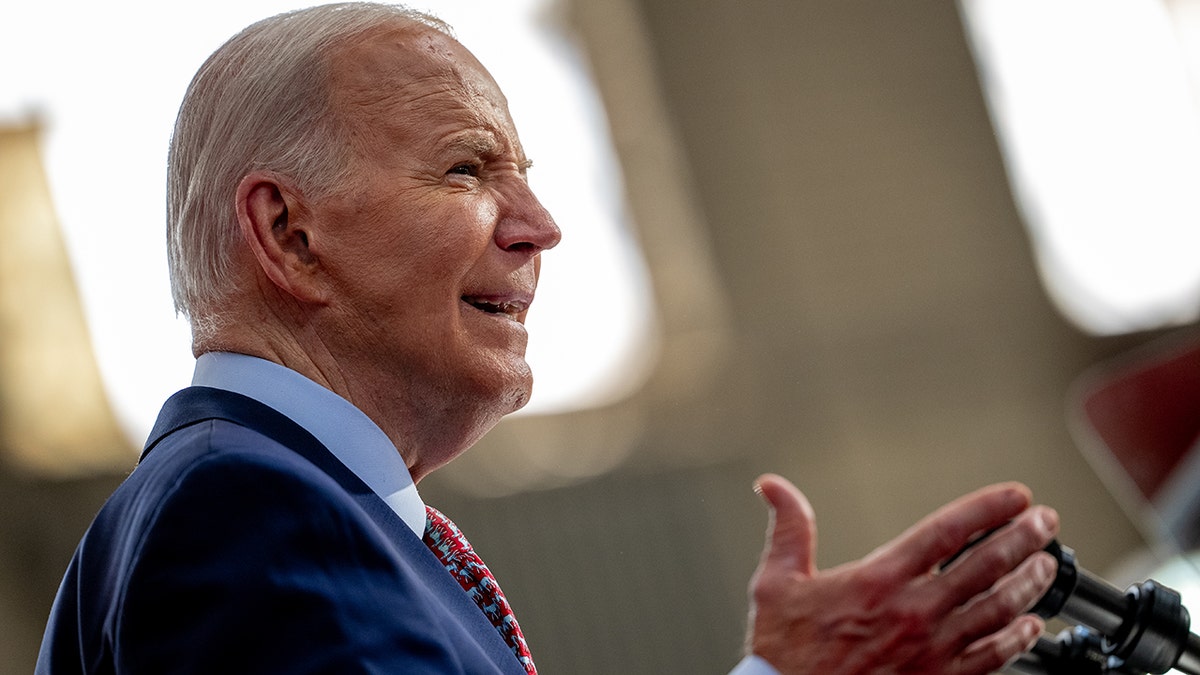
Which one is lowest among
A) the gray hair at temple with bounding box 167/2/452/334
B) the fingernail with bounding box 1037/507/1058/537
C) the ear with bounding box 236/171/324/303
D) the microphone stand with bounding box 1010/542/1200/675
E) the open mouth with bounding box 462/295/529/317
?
the microphone stand with bounding box 1010/542/1200/675

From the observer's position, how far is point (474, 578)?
1276mm

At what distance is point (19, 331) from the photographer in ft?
14.3

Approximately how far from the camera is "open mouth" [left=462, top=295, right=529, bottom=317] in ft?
4.27

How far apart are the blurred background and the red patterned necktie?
2.79 meters

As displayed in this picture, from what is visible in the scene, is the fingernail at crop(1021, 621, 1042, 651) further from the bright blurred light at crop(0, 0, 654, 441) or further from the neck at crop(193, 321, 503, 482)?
the bright blurred light at crop(0, 0, 654, 441)

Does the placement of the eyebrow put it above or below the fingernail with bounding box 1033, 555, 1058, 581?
above

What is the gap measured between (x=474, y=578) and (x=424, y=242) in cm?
31

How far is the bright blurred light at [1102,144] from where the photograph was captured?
554 cm

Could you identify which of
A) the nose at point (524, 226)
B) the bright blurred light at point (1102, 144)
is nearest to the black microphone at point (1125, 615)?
the nose at point (524, 226)

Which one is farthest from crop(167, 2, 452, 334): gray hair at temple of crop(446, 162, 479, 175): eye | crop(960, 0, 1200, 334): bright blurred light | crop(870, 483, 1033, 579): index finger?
crop(960, 0, 1200, 334): bright blurred light

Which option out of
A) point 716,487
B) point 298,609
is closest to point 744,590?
point 716,487

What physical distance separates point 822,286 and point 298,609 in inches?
182

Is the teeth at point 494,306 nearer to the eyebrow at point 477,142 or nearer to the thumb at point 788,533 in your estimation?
the eyebrow at point 477,142

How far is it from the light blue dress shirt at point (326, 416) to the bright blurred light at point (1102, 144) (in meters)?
4.71
